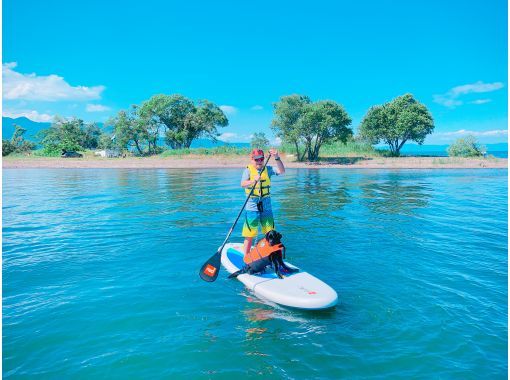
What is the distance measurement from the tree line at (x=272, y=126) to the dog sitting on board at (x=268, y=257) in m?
37.6

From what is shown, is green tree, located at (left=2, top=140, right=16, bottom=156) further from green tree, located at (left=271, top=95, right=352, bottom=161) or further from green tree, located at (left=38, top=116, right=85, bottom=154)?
green tree, located at (left=271, top=95, right=352, bottom=161)

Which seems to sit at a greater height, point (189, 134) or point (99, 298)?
point (189, 134)

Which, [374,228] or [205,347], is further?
[374,228]

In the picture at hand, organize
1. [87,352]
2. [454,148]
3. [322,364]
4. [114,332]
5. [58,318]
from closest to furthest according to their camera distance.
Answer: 1. [322,364]
2. [87,352]
3. [114,332]
4. [58,318]
5. [454,148]

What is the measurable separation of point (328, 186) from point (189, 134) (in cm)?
3956

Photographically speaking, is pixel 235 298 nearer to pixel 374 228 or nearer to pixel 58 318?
pixel 58 318

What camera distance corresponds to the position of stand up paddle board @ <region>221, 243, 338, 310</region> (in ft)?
19.6

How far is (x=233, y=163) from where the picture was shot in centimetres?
4762

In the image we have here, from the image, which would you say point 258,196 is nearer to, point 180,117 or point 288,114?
point 288,114

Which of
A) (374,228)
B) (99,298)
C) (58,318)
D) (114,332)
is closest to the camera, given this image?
(114,332)

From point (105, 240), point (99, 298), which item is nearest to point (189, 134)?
point (105, 240)

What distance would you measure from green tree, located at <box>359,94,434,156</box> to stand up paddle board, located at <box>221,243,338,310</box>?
48.2 meters

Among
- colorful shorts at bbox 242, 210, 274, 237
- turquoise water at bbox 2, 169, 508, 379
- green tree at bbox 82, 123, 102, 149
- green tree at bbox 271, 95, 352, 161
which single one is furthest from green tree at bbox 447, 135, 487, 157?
green tree at bbox 82, 123, 102, 149

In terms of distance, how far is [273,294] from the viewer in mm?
6340
